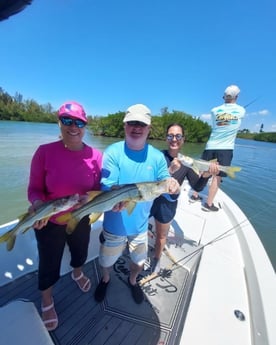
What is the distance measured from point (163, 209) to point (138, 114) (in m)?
0.99

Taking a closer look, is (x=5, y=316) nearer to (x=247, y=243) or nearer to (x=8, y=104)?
(x=247, y=243)

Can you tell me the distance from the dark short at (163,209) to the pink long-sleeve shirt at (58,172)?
788 millimetres

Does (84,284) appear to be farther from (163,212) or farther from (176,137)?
(176,137)

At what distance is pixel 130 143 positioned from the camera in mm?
1614

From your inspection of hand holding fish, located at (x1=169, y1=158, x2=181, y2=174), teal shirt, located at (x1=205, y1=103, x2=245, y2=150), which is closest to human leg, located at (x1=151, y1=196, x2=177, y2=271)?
hand holding fish, located at (x1=169, y1=158, x2=181, y2=174)

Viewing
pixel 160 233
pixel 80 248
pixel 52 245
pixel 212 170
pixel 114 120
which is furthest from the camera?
pixel 114 120

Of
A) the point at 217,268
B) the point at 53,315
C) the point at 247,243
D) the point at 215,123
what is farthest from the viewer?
the point at 215,123

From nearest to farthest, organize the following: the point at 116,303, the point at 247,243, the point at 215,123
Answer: the point at 116,303 → the point at 247,243 → the point at 215,123

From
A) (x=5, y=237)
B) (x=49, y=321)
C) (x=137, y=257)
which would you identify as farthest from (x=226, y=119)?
(x=49, y=321)

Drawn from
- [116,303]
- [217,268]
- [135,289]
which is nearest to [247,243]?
[217,268]

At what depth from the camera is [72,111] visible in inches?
56.0

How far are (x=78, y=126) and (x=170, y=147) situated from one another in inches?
39.7

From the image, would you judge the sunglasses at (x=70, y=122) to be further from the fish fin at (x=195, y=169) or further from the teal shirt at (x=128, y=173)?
the fish fin at (x=195, y=169)

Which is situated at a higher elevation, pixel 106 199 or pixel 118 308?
pixel 106 199
